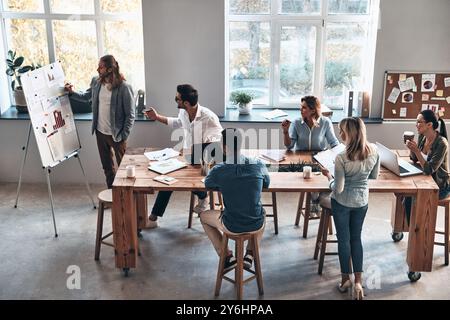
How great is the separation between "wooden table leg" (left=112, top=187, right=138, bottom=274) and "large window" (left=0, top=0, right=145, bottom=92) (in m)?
2.44

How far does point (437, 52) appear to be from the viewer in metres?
6.04

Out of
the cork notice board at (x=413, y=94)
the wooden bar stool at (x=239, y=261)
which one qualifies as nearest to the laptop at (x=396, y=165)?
the wooden bar stool at (x=239, y=261)

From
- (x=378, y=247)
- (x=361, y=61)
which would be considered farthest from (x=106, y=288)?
(x=361, y=61)

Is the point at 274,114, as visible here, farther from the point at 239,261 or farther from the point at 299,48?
the point at 239,261

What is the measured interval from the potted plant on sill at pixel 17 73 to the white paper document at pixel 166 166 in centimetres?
219

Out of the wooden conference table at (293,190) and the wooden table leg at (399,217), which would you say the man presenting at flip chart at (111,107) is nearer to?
the wooden conference table at (293,190)

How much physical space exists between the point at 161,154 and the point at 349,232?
1.79 meters

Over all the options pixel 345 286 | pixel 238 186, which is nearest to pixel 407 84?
pixel 345 286

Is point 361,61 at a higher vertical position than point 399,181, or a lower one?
higher

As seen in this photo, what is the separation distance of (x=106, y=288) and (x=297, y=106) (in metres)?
3.25

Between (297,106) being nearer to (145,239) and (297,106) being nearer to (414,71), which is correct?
(414,71)

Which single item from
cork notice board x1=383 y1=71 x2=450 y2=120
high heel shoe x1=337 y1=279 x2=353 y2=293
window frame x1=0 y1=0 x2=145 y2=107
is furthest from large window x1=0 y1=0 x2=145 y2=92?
high heel shoe x1=337 y1=279 x2=353 y2=293

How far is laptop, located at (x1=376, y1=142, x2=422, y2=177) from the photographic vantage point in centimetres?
454

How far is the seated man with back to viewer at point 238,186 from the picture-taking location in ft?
13.1
